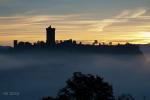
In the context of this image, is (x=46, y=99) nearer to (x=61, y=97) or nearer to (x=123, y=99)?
(x=61, y=97)

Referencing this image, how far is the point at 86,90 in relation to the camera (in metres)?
62.1

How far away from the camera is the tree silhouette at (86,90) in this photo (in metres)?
61.9

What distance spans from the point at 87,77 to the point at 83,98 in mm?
2801

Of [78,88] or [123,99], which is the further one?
[123,99]

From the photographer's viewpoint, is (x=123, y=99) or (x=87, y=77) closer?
(x=87, y=77)

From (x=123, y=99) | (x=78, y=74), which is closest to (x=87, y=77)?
(x=78, y=74)

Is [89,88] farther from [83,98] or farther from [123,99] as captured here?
[123,99]

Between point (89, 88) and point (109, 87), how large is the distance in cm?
241

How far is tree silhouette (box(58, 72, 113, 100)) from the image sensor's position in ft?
203

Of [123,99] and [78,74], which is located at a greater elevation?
[78,74]

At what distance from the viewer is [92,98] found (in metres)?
61.8

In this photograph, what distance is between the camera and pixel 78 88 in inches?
2456

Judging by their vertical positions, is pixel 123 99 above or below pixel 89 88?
below

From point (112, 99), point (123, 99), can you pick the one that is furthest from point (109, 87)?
point (123, 99)
